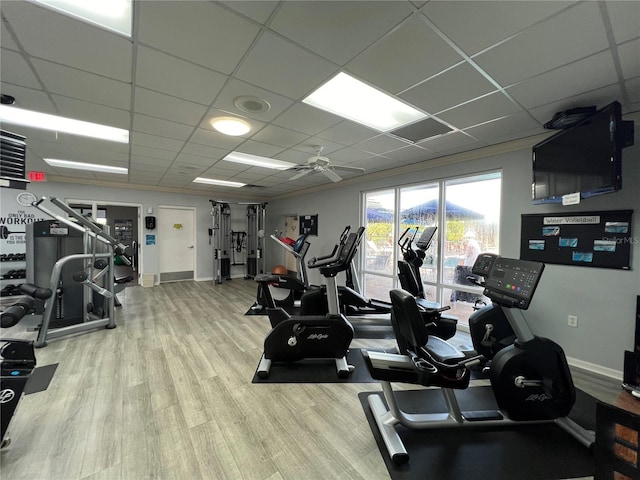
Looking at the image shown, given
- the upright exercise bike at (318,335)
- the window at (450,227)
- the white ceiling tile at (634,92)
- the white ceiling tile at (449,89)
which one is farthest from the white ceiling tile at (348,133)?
the white ceiling tile at (634,92)

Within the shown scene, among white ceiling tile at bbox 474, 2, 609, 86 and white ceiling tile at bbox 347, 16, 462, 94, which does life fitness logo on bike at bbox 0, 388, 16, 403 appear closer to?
white ceiling tile at bbox 347, 16, 462, 94

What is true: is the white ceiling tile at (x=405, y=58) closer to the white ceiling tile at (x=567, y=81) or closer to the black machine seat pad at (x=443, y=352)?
the white ceiling tile at (x=567, y=81)

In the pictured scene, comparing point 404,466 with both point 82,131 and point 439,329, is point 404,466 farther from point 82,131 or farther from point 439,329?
point 82,131

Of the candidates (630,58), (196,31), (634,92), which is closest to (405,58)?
(196,31)

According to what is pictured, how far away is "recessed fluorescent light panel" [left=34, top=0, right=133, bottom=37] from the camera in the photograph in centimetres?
138

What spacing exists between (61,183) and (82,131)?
3943mm

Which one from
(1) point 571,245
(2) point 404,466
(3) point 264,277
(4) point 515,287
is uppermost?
(1) point 571,245

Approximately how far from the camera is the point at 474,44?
1598 millimetres

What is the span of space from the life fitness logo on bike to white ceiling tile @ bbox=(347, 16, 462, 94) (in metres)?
3.11

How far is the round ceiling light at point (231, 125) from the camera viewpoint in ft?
8.91

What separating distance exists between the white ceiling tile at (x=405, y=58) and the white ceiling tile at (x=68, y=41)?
1.60 meters

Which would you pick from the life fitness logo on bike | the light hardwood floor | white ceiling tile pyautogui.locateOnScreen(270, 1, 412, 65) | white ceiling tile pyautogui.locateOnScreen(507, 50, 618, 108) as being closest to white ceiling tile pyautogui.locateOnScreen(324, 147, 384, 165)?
white ceiling tile pyautogui.locateOnScreen(507, 50, 618, 108)

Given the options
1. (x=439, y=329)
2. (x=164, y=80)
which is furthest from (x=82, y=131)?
(x=439, y=329)

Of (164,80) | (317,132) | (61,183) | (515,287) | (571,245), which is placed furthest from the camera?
(61,183)
